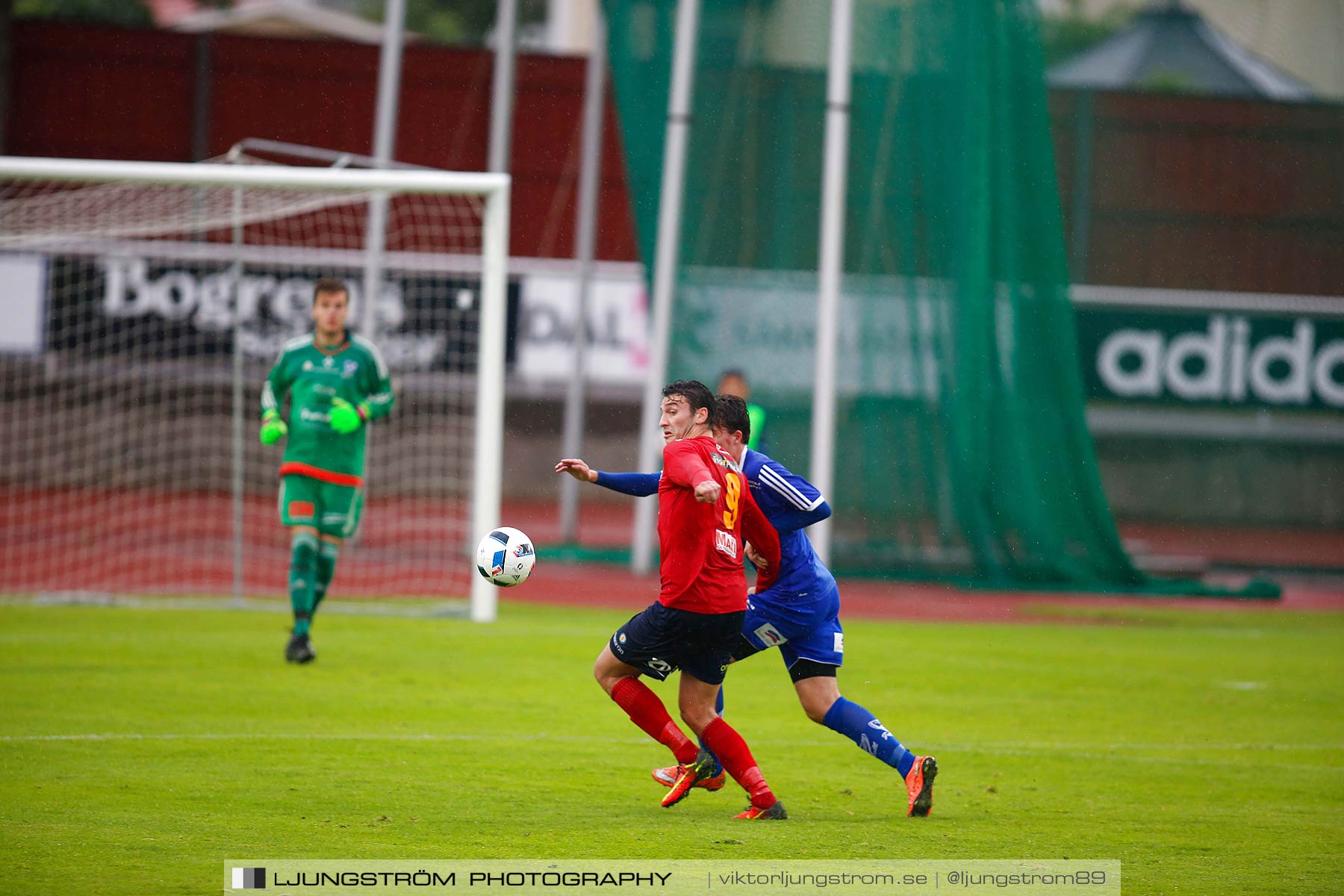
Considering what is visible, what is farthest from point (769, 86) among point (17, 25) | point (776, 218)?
point (17, 25)

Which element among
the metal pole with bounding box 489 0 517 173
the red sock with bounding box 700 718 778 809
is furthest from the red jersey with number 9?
the metal pole with bounding box 489 0 517 173

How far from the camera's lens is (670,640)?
236 inches

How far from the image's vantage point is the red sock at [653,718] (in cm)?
616

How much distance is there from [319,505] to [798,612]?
440 cm

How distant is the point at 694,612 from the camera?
19.4ft

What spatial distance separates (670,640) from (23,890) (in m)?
2.44

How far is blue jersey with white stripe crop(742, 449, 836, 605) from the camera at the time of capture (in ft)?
20.4

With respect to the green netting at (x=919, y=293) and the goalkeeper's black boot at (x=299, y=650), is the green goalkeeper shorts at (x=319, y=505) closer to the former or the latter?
the goalkeeper's black boot at (x=299, y=650)

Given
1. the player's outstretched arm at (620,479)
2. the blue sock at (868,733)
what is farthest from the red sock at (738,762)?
the player's outstretched arm at (620,479)

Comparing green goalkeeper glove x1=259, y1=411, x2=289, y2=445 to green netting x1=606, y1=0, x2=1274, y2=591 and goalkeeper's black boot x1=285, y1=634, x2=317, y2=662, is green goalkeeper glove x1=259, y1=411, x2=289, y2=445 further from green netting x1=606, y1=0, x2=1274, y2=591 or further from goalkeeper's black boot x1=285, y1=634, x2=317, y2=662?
green netting x1=606, y1=0, x2=1274, y2=591

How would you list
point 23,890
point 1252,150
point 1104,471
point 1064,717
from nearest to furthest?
1. point 23,890
2. point 1064,717
3. point 1252,150
4. point 1104,471

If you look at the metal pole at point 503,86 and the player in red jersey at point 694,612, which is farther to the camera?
the metal pole at point 503,86

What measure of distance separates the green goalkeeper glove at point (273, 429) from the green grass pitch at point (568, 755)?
141cm

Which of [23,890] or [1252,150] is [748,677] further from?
[1252,150]
